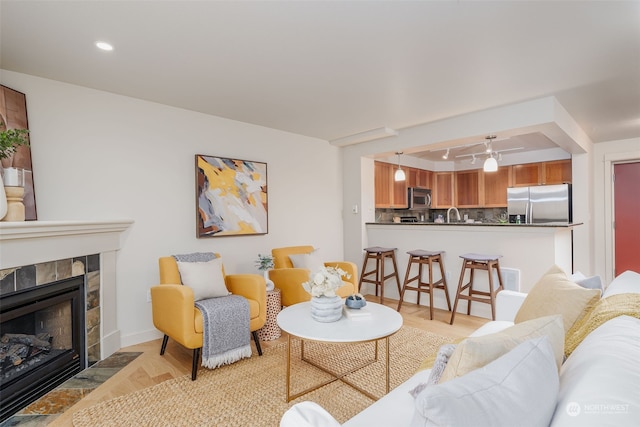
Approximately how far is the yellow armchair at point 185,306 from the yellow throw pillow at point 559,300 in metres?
1.90

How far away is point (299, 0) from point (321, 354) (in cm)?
251

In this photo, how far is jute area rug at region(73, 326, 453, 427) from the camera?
1.91m

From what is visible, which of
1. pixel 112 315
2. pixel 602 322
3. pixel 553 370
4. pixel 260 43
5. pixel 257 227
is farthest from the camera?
pixel 257 227

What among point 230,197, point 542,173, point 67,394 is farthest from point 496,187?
point 67,394

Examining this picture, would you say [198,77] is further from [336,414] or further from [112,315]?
[336,414]

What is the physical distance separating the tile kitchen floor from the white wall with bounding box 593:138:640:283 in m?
6.32

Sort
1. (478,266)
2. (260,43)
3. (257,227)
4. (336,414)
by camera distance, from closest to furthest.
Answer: (336,414)
(260,43)
(478,266)
(257,227)

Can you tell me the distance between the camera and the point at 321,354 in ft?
8.96

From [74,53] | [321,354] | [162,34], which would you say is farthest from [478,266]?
[74,53]

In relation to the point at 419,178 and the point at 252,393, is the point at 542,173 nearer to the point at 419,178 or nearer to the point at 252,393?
the point at 419,178

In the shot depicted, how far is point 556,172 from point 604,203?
810 mm

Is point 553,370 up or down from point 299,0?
down

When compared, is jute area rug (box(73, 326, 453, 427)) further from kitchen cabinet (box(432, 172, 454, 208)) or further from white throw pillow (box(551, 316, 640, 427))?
kitchen cabinet (box(432, 172, 454, 208))

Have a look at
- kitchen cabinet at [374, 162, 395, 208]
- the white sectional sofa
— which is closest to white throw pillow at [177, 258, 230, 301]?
the white sectional sofa
